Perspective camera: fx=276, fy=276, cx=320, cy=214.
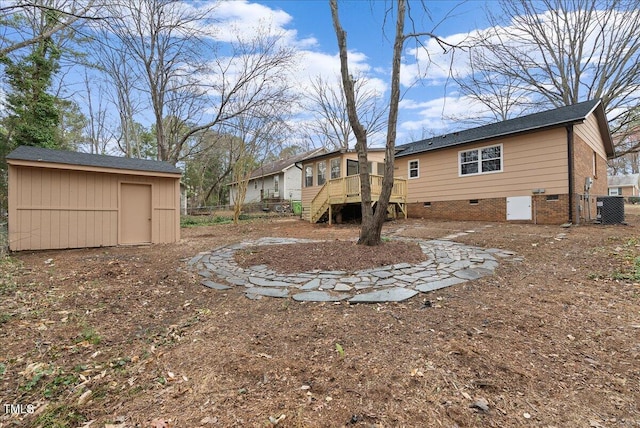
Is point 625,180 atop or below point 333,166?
atop

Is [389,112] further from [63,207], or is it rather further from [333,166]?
[333,166]

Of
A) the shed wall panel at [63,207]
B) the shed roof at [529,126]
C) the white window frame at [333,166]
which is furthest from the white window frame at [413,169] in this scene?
the shed wall panel at [63,207]

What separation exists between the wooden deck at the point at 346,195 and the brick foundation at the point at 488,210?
102cm

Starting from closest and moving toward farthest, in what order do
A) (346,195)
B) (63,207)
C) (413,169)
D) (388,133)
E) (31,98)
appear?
(388,133) → (63,207) → (31,98) → (346,195) → (413,169)

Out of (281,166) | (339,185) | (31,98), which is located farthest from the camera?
(281,166)

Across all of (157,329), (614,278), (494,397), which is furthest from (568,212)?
(157,329)

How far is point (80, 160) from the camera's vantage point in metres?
7.01

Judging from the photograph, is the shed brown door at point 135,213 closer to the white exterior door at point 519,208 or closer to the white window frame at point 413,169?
the white window frame at point 413,169

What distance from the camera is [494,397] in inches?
66.3

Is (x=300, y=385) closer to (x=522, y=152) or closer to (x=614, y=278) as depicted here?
(x=614, y=278)

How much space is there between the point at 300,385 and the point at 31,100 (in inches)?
645

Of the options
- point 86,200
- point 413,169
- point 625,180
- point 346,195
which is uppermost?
point 625,180

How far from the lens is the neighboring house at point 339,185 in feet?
38.7

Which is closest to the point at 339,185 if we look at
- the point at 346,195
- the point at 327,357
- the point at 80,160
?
the point at 346,195
